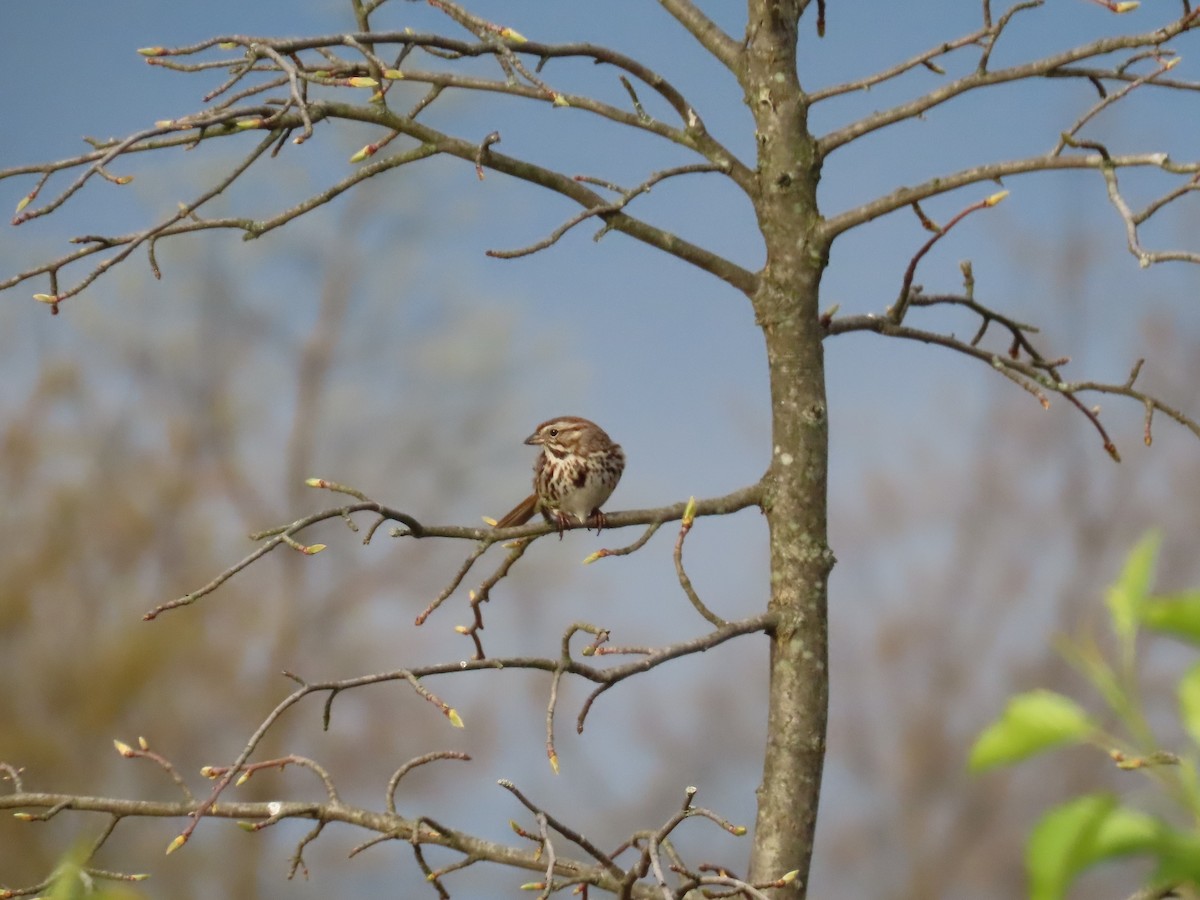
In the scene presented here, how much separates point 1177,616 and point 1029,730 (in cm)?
9

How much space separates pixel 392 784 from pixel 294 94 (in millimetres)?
1395

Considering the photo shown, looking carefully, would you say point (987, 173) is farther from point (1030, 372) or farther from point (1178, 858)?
point (1178, 858)

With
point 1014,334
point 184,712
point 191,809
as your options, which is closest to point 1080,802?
point 191,809

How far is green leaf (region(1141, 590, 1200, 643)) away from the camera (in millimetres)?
562

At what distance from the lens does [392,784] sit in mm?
2727

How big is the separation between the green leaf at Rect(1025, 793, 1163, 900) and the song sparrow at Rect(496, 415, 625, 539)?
2815 millimetres

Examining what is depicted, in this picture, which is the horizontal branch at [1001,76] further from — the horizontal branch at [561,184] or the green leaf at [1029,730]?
the green leaf at [1029,730]

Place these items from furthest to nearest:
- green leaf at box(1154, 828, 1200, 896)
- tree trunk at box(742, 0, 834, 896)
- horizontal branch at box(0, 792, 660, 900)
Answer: tree trunk at box(742, 0, 834, 896)
horizontal branch at box(0, 792, 660, 900)
green leaf at box(1154, 828, 1200, 896)

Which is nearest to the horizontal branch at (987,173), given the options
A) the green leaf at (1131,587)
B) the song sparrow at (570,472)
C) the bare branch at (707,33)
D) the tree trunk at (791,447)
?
the tree trunk at (791,447)

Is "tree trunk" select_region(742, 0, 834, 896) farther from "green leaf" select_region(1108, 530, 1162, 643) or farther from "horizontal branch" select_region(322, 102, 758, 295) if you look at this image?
"green leaf" select_region(1108, 530, 1162, 643)

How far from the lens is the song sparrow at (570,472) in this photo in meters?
3.62

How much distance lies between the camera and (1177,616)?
0.56m

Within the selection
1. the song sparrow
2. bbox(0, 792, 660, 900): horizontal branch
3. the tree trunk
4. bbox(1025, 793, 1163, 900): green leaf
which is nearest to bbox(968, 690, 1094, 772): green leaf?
bbox(1025, 793, 1163, 900): green leaf

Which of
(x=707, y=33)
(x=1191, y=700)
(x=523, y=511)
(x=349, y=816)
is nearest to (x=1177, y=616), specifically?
(x=1191, y=700)
